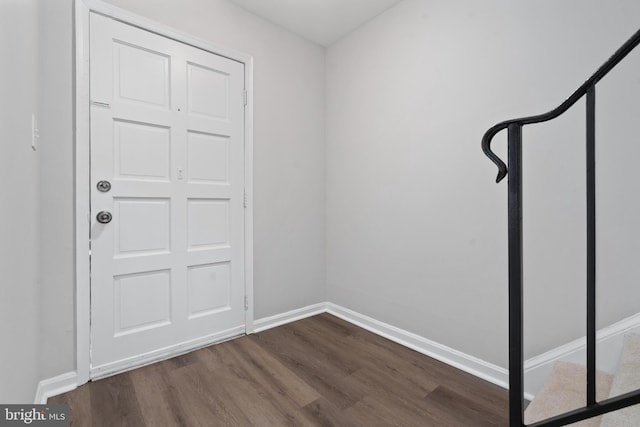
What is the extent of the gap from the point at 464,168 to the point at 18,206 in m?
2.18

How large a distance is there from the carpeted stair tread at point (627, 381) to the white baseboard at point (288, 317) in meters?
2.03

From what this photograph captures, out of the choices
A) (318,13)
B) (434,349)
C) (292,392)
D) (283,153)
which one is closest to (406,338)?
(434,349)

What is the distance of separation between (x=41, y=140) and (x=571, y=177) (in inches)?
107

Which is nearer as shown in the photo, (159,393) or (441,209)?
(159,393)

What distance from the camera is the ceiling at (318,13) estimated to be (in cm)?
221

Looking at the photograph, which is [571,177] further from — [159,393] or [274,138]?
[159,393]

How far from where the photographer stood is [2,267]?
2.85 ft

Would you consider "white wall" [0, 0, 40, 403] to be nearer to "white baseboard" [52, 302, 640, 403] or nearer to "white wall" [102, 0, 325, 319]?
"white baseboard" [52, 302, 640, 403]

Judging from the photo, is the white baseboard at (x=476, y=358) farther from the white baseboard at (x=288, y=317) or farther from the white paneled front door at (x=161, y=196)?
the white paneled front door at (x=161, y=196)

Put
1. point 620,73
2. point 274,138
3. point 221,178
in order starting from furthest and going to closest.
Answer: point 274,138
point 221,178
point 620,73

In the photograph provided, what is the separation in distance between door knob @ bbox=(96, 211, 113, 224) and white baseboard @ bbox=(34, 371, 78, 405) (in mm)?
862

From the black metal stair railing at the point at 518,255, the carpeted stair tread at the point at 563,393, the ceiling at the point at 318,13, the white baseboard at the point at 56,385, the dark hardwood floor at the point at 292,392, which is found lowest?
the dark hardwood floor at the point at 292,392

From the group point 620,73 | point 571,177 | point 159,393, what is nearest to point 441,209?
point 571,177

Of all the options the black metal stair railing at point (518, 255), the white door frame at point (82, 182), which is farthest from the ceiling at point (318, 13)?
the black metal stair railing at point (518, 255)
